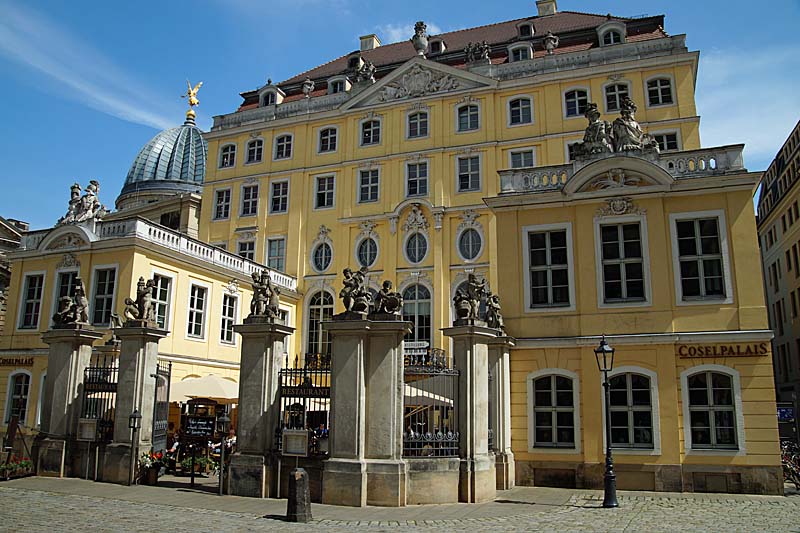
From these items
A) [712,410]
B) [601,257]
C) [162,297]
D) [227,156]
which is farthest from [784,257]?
[162,297]

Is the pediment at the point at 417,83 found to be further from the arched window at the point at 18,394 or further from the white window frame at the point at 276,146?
the arched window at the point at 18,394

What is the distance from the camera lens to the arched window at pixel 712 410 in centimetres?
1803

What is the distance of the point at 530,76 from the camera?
113 feet

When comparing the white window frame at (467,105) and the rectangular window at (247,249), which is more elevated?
the white window frame at (467,105)

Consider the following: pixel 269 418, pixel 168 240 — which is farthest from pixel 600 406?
pixel 168 240

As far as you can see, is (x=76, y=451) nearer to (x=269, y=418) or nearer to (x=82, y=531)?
(x=269, y=418)

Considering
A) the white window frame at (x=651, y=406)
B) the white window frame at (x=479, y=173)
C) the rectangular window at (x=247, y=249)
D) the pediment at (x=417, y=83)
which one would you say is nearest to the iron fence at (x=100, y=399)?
the white window frame at (x=651, y=406)

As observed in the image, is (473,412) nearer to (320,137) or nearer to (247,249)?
(247,249)

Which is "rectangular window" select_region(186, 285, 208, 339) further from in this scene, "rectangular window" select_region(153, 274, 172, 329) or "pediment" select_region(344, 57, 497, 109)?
"pediment" select_region(344, 57, 497, 109)

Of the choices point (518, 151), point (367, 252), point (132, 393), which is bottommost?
point (132, 393)

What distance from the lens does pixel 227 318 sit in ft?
102

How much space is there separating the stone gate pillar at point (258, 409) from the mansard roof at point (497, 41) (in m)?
24.9

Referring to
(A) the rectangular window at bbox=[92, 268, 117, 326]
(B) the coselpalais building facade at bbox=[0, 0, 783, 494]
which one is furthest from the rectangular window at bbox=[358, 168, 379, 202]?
(A) the rectangular window at bbox=[92, 268, 117, 326]

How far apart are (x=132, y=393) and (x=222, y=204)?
23092mm
